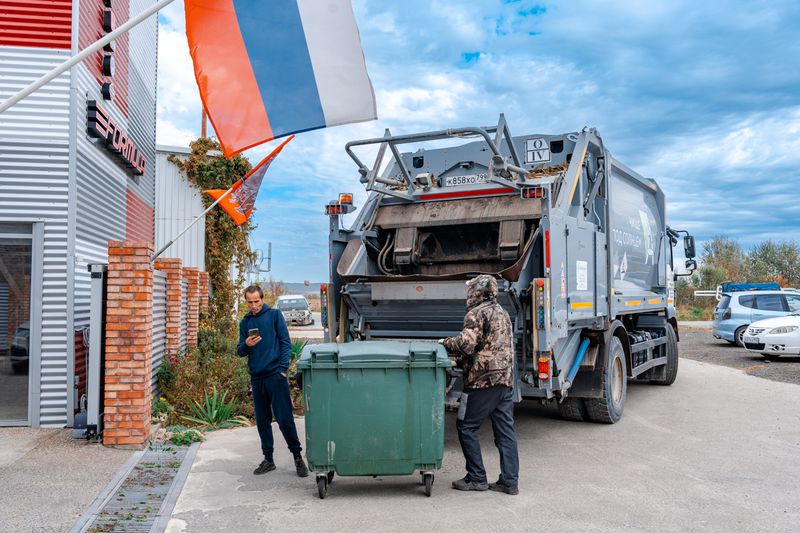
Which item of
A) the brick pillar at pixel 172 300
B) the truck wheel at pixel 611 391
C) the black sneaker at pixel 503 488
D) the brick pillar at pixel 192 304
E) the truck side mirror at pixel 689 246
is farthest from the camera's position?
the truck side mirror at pixel 689 246

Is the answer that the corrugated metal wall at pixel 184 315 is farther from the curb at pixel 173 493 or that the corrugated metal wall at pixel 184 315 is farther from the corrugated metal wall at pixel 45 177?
the curb at pixel 173 493

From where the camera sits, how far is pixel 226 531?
4691mm

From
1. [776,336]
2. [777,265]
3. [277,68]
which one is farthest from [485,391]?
[777,265]

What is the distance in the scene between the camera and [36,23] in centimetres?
812

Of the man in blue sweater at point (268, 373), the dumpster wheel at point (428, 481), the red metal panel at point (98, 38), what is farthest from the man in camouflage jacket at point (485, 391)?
the red metal panel at point (98, 38)

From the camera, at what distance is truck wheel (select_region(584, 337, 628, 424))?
322 inches

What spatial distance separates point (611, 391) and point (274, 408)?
4182mm

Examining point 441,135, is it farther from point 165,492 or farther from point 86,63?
point 86,63

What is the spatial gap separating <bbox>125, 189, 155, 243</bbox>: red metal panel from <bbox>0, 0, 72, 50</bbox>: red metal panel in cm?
299

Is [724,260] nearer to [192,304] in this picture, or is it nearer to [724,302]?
[724,302]

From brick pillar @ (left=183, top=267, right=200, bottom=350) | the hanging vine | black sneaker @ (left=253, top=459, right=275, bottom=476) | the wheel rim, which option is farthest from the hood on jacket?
the hanging vine

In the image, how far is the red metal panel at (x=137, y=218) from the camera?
1088 centimetres

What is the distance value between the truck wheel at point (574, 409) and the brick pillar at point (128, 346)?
4.66 meters

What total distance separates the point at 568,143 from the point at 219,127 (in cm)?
405
